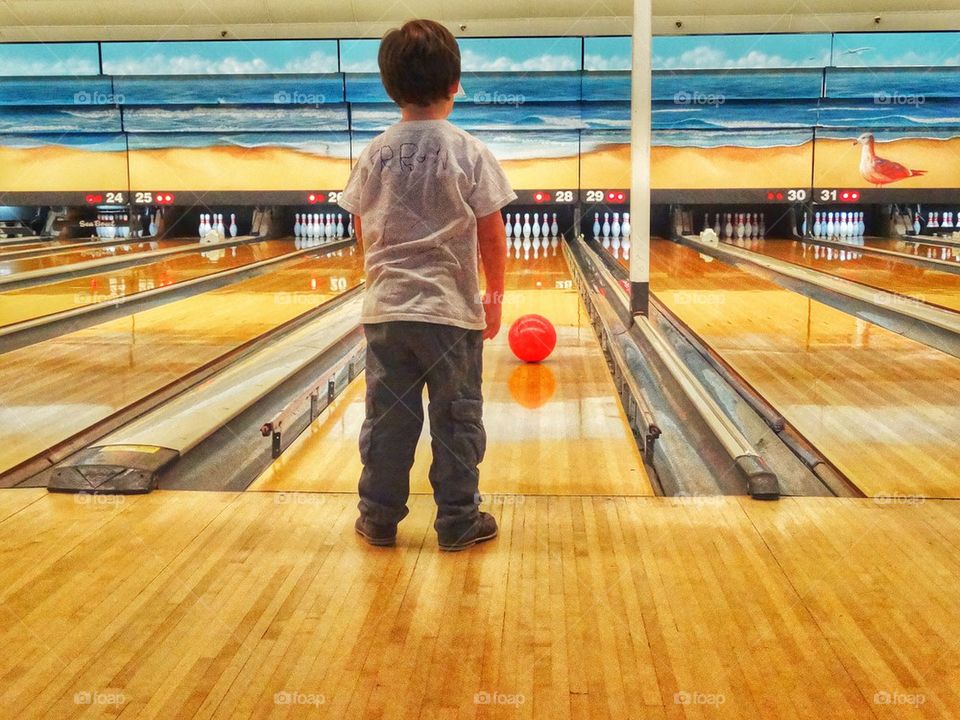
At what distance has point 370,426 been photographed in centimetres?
A: 195

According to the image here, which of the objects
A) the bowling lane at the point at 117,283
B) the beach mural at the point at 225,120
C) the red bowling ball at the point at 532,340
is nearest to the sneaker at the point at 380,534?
the red bowling ball at the point at 532,340

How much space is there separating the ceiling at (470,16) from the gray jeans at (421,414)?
694 cm

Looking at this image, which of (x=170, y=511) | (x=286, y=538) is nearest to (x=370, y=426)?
(x=286, y=538)

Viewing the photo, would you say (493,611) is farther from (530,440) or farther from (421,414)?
(530,440)

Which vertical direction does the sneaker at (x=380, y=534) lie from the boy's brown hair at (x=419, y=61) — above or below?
below

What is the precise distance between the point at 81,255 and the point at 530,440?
582 centimetres

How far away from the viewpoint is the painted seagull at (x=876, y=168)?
9.02 metres

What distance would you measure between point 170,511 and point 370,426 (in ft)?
1.83

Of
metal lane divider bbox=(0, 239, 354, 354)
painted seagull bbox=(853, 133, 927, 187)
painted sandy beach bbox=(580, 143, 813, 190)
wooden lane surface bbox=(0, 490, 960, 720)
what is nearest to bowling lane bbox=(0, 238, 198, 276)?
metal lane divider bbox=(0, 239, 354, 354)

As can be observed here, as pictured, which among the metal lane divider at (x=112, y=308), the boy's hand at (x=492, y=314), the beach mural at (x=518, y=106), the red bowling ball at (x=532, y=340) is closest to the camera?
the boy's hand at (x=492, y=314)

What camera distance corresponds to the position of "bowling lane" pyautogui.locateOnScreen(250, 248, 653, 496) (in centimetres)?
250

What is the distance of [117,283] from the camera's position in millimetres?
6121

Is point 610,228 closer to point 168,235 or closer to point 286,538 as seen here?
point 168,235

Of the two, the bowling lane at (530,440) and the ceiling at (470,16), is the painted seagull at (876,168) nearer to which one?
the ceiling at (470,16)
